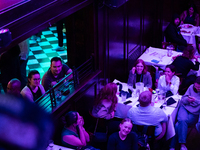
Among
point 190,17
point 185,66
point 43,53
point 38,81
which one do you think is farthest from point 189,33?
point 38,81

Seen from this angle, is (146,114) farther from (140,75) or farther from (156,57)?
(156,57)

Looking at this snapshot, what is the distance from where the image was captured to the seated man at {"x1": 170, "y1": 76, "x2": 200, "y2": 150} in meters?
4.55

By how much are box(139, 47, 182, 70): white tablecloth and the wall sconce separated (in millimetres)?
4097

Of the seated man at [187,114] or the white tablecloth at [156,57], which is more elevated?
the white tablecloth at [156,57]

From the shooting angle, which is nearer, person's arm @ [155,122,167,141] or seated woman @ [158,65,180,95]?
person's arm @ [155,122,167,141]

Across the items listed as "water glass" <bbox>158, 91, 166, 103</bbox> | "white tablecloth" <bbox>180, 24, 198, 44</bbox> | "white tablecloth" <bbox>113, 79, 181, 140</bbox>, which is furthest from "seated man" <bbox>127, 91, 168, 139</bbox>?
"white tablecloth" <bbox>180, 24, 198, 44</bbox>

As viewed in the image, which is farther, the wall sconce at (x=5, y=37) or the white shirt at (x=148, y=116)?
the white shirt at (x=148, y=116)

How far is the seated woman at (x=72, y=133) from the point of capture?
359cm

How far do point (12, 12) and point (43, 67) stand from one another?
174 inches

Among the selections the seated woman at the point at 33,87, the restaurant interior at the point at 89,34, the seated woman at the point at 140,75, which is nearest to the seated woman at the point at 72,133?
the restaurant interior at the point at 89,34

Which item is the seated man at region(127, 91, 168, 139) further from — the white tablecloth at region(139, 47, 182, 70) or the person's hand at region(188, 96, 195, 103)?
Answer: the white tablecloth at region(139, 47, 182, 70)

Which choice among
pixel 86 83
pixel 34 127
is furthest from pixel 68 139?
pixel 34 127

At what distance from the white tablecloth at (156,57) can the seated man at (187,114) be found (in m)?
1.53

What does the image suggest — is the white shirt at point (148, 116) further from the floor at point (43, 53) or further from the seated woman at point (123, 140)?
the floor at point (43, 53)
